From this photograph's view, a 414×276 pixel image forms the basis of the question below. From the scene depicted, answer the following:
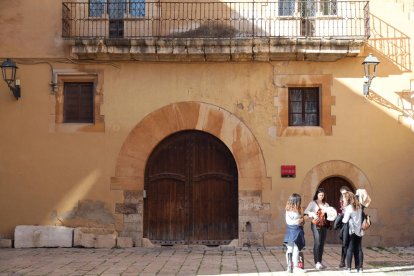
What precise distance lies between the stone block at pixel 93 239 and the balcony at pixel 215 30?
3953 millimetres

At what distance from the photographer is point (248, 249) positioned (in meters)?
12.0

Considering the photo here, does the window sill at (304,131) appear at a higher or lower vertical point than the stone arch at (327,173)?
higher

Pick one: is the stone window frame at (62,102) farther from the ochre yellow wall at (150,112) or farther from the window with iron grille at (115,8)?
the window with iron grille at (115,8)

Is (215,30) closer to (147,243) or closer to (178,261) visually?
(147,243)

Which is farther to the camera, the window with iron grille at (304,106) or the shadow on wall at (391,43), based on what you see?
the window with iron grille at (304,106)

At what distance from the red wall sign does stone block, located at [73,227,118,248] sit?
3976mm

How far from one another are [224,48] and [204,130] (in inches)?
74.1

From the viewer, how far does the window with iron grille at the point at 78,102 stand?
42.1ft

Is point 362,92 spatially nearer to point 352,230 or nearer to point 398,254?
point 398,254

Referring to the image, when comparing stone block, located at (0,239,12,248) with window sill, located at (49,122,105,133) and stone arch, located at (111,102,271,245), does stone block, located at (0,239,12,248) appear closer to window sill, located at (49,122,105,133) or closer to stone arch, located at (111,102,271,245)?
stone arch, located at (111,102,271,245)

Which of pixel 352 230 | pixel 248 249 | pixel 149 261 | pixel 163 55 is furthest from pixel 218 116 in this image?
pixel 352 230

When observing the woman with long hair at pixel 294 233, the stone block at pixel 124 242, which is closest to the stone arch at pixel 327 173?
the woman with long hair at pixel 294 233

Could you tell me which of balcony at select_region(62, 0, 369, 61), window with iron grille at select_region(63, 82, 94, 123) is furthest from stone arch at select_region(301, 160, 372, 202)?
window with iron grille at select_region(63, 82, 94, 123)

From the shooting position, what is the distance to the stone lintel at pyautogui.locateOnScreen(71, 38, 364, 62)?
40.1 feet
